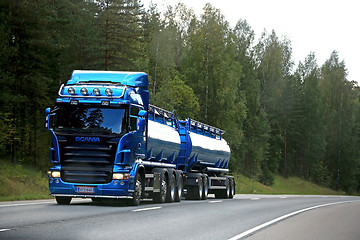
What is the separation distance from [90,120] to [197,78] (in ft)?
147

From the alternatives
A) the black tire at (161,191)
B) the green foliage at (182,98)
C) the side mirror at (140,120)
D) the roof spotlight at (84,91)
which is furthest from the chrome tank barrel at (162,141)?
the green foliage at (182,98)

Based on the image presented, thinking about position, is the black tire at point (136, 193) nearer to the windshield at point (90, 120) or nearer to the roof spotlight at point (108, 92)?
the windshield at point (90, 120)

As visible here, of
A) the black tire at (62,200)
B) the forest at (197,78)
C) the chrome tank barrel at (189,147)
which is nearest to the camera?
the black tire at (62,200)

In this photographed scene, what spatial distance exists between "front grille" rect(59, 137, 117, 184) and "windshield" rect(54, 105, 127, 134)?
0.44m

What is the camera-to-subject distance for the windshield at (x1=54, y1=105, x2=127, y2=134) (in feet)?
60.7

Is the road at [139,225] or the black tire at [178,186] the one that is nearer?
the road at [139,225]

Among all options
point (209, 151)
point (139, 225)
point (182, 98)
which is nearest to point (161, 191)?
point (209, 151)

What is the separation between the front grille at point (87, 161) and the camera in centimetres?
1830

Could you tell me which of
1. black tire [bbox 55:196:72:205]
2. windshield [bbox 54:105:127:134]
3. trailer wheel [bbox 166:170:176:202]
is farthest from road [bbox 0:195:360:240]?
trailer wheel [bbox 166:170:176:202]

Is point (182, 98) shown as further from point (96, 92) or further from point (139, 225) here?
point (139, 225)

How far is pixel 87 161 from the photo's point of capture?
18.3 m

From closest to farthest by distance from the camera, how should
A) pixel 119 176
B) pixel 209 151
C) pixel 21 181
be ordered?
pixel 119 176, pixel 209 151, pixel 21 181

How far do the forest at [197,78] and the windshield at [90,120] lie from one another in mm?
16382

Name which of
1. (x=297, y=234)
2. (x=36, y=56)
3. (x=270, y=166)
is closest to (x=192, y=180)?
(x=297, y=234)
